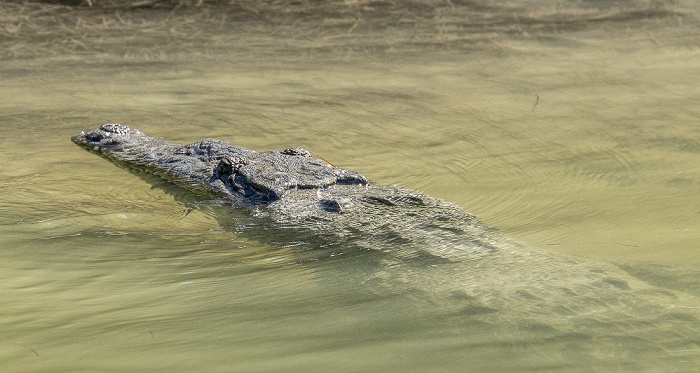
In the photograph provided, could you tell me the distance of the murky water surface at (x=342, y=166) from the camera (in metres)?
2.31

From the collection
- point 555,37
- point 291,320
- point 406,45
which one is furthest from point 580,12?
point 291,320

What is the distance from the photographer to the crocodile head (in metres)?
4.14

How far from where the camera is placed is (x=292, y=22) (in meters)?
8.83

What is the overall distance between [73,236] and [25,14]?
6.18 meters

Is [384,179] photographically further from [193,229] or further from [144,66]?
[144,66]

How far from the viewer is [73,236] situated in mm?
3541

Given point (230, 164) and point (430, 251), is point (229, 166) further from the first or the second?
point (430, 251)

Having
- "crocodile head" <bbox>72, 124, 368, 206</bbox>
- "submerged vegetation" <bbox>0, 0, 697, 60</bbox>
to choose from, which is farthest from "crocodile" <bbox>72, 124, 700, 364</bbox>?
"submerged vegetation" <bbox>0, 0, 697, 60</bbox>

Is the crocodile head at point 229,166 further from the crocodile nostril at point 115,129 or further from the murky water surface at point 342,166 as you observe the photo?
the murky water surface at point 342,166

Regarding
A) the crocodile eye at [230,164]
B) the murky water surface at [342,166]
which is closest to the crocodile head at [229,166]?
the crocodile eye at [230,164]


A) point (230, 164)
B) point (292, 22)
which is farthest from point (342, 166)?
point (292, 22)

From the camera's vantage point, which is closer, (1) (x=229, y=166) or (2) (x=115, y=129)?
(1) (x=229, y=166)

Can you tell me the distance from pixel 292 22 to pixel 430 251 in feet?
20.2

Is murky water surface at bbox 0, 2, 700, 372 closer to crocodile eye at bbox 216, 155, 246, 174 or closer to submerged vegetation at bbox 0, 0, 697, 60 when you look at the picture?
submerged vegetation at bbox 0, 0, 697, 60
